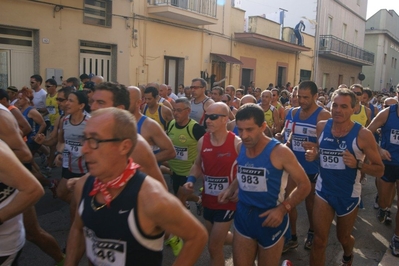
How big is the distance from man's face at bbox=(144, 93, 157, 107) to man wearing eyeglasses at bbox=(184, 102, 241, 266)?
2789 millimetres

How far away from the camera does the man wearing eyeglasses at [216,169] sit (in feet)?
13.2

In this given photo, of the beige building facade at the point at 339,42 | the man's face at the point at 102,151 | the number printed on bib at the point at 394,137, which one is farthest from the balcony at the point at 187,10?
the man's face at the point at 102,151

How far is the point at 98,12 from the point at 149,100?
8301mm

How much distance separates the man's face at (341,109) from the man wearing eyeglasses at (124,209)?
106 inches

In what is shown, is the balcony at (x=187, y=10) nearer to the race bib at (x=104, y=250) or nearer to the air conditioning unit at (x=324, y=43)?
the race bib at (x=104, y=250)

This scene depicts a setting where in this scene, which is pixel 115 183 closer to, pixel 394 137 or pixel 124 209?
pixel 124 209

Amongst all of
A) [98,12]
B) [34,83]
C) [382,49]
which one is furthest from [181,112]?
[382,49]

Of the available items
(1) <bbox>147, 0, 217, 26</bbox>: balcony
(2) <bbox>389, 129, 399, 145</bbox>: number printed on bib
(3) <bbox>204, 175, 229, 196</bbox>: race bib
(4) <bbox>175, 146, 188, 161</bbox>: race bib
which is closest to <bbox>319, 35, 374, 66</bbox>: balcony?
(1) <bbox>147, 0, 217, 26</bbox>: balcony

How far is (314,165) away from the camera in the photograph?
5348mm

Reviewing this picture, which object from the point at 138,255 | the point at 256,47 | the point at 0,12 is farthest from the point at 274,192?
the point at 256,47

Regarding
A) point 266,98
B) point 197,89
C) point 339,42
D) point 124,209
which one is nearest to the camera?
point 124,209

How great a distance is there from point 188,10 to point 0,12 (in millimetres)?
7412

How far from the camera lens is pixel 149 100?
693 centimetres

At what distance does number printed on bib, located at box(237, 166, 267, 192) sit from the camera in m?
3.45
